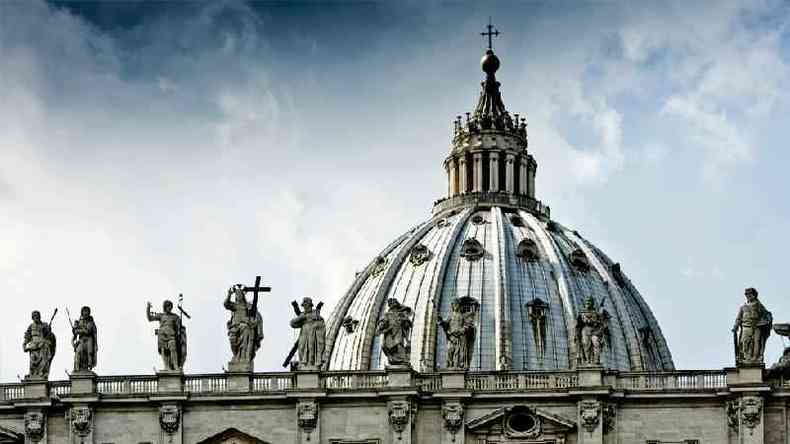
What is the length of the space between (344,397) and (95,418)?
11109mm

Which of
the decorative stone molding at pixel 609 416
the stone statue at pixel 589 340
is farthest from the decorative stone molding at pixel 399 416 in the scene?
the decorative stone molding at pixel 609 416

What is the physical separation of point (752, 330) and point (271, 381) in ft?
69.3

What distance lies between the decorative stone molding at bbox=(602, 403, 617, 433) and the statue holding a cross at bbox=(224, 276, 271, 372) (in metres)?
15.6

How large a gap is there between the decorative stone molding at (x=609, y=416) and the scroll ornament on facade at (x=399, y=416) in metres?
8.47

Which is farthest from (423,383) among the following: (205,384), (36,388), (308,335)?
(36,388)

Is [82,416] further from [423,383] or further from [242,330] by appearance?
[423,383]

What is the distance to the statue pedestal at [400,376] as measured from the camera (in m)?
132

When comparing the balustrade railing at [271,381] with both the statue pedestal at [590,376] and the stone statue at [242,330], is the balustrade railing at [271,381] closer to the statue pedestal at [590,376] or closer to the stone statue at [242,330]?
the stone statue at [242,330]

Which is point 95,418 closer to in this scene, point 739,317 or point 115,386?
point 115,386

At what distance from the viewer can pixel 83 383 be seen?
134125mm

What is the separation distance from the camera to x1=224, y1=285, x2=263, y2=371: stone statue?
134m

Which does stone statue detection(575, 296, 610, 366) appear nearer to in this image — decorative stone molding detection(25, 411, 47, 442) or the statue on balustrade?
the statue on balustrade

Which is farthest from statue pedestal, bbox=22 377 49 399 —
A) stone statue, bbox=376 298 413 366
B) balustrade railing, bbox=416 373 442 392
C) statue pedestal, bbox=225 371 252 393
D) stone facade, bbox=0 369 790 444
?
balustrade railing, bbox=416 373 442 392

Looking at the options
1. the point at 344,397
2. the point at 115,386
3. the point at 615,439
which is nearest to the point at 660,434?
the point at 615,439
